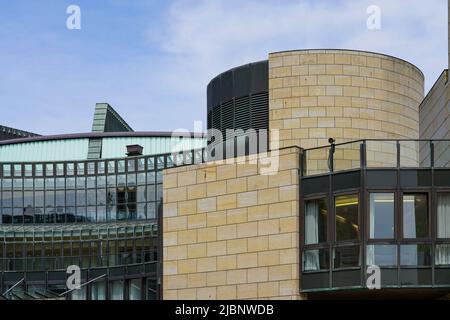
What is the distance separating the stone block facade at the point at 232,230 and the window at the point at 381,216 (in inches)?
116

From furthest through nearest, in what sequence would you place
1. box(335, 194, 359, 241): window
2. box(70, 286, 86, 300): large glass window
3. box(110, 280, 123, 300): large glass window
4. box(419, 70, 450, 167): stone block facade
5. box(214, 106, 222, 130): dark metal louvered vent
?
box(70, 286, 86, 300): large glass window → box(110, 280, 123, 300): large glass window → box(214, 106, 222, 130): dark metal louvered vent → box(419, 70, 450, 167): stone block facade → box(335, 194, 359, 241): window

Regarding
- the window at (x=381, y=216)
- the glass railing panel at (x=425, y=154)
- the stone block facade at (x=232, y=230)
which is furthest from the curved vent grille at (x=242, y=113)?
the window at (x=381, y=216)

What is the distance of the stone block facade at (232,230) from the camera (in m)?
37.5

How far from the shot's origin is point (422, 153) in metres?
37.0

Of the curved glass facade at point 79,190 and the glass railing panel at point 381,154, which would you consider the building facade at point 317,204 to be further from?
the curved glass facade at point 79,190

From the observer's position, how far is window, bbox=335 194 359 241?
1421 inches

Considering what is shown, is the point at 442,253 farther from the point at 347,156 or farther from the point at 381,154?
the point at 347,156

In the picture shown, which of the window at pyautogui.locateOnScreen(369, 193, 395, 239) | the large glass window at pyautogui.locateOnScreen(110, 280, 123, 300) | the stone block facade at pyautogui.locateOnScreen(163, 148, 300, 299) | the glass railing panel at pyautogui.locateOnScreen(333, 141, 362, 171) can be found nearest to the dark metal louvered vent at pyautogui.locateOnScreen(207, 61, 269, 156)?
the stone block facade at pyautogui.locateOnScreen(163, 148, 300, 299)

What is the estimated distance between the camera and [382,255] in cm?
3566

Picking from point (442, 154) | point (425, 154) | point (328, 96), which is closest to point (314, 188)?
point (425, 154)

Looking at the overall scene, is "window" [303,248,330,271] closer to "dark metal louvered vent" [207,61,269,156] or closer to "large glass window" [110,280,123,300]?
"dark metal louvered vent" [207,61,269,156]

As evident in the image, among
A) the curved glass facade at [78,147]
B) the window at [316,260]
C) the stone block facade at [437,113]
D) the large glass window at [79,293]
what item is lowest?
the large glass window at [79,293]

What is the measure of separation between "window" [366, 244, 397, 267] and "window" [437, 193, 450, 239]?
1.78 m
